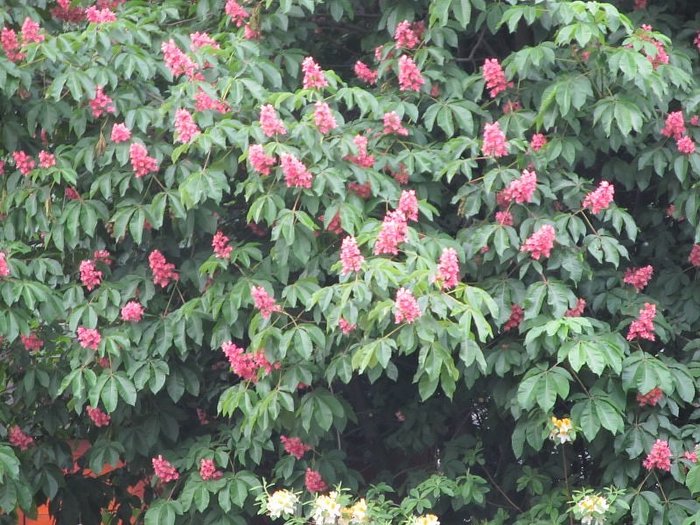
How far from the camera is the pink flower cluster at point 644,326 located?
4816 mm

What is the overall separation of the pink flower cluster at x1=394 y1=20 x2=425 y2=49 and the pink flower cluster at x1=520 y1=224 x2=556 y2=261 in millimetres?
980

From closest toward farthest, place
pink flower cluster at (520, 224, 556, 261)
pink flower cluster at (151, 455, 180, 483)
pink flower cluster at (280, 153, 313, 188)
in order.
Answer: pink flower cluster at (280, 153, 313, 188) < pink flower cluster at (520, 224, 556, 261) < pink flower cluster at (151, 455, 180, 483)

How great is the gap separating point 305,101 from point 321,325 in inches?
34.6

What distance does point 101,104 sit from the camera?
5055 mm

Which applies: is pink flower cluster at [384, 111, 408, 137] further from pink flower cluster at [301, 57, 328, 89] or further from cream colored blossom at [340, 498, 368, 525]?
cream colored blossom at [340, 498, 368, 525]

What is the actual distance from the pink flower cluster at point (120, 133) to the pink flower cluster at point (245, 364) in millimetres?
909

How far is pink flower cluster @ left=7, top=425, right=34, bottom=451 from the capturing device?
5.51m

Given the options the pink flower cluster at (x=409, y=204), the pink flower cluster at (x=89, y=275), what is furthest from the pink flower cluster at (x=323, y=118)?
the pink flower cluster at (x=89, y=275)

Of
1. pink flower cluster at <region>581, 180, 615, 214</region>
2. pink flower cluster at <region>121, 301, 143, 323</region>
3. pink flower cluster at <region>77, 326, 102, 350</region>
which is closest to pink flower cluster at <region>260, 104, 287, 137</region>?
pink flower cluster at <region>121, 301, 143, 323</region>

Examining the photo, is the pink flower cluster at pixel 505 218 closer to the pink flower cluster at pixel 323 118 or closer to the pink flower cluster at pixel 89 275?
the pink flower cluster at pixel 323 118

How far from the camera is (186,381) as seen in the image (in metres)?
5.23

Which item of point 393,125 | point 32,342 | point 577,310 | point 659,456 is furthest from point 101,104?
point 659,456

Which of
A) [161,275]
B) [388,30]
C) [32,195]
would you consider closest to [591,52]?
[388,30]

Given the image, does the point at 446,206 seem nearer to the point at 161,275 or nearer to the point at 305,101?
the point at 305,101
